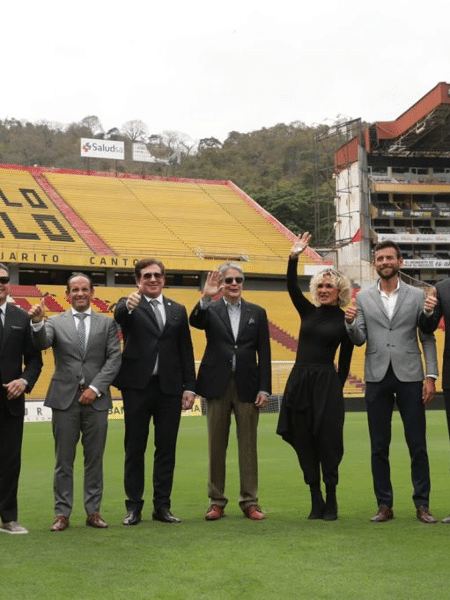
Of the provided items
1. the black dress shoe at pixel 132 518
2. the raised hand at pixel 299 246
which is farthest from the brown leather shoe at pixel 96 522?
the raised hand at pixel 299 246

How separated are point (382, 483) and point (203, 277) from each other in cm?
3550

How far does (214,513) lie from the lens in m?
6.52

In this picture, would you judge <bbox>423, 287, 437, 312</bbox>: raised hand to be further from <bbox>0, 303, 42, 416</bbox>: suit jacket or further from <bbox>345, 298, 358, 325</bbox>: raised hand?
<bbox>0, 303, 42, 416</bbox>: suit jacket

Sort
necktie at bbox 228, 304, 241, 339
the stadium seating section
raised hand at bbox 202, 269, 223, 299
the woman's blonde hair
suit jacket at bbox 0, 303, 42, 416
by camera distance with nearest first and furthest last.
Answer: suit jacket at bbox 0, 303, 42, 416
raised hand at bbox 202, 269, 223, 299
the woman's blonde hair
necktie at bbox 228, 304, 241, 339
the stadium seating section

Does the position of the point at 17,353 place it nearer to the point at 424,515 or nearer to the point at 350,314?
the point at 350,314

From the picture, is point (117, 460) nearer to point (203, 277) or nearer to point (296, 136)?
point (203, 277)

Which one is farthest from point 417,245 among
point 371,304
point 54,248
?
point 371,304

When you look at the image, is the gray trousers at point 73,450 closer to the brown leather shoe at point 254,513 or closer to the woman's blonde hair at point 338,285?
the brown leather shoe at point 254,513

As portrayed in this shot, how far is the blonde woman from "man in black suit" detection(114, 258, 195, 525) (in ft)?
2.67

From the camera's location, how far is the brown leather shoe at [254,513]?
648 centimetres

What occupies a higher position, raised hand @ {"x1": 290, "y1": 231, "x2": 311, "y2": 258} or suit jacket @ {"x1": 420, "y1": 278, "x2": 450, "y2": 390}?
raised hand @ {"x1": 290, "y1": 231, "x2": 311, "y2": 258}

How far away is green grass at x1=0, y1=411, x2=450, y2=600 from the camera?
170 inches

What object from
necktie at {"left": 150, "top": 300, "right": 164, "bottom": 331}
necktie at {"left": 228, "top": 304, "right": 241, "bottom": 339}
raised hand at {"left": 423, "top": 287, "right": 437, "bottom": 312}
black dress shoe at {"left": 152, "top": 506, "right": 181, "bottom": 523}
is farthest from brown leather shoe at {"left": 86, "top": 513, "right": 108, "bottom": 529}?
raised hand at {"left": 423, "top": 287, "right": 437, "bottom": 312}

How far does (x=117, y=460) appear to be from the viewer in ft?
39.8
